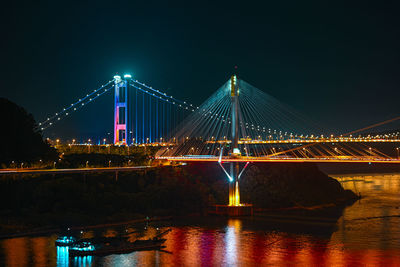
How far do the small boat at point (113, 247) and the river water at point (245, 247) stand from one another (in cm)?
35

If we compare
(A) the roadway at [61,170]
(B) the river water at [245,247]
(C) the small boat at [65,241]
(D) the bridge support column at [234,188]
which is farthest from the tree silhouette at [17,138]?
(D) the bridge support column at [234,188]

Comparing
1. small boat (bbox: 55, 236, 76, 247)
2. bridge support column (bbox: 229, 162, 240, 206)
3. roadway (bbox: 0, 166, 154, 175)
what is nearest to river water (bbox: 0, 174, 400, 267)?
small boat (bbox: 55, 236, 76, 247)

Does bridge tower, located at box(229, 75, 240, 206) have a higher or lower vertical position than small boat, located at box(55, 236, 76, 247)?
higher

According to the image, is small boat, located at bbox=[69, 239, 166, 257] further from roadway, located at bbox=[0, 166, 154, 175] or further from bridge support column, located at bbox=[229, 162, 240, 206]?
bridge support column, located at bbox=[229, 162, 240, 206]

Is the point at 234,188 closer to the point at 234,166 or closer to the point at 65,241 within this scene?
the point at 234,166

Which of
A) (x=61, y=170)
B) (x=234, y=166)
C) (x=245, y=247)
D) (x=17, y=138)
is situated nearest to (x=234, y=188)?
(x=234, y=166)

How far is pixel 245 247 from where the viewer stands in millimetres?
20516

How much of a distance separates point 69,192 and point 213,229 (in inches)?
297

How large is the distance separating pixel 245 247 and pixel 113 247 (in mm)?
5350

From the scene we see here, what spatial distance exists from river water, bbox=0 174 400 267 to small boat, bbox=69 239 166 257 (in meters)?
0.35

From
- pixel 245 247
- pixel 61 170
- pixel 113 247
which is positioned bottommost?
pixel 245 247

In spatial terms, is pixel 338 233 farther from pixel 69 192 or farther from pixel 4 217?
pixel 4 217

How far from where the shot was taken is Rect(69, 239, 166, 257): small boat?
18734 mm

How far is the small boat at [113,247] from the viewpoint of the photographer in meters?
18.7
